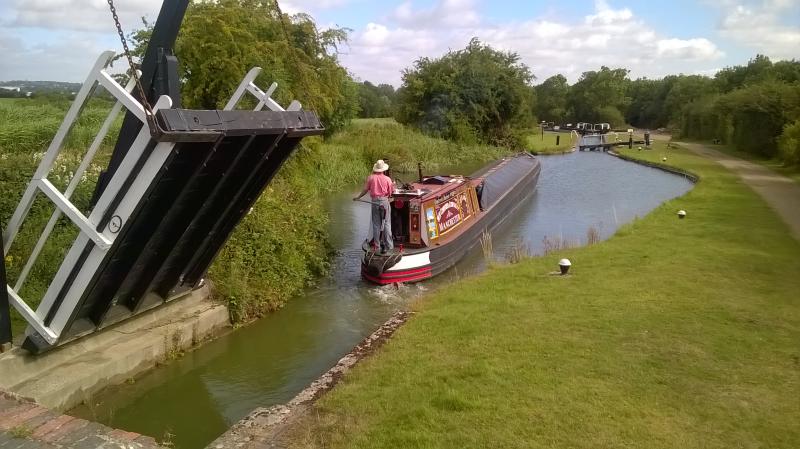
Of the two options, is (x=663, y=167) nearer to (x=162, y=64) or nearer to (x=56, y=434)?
(x=162, y=64)

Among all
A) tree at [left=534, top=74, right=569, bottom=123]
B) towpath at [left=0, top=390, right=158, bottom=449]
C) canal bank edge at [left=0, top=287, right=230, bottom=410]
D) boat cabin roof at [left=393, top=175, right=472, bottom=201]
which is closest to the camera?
towpath at [left=0, top=390, right=158, bottom=449]

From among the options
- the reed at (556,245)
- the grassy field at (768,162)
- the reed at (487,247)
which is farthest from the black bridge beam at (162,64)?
the grassy field at (768,162)

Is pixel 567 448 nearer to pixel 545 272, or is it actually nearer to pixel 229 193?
pixel 229 193

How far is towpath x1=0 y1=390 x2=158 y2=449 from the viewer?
11.7ft

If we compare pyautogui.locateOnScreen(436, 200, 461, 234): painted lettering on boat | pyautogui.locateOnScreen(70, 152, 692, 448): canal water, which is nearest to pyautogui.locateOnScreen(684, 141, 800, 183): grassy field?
pyautogui.locateOnScreen(70, 152, 692, 448): canal water

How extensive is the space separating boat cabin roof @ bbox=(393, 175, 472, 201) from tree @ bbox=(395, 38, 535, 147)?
2055 cm

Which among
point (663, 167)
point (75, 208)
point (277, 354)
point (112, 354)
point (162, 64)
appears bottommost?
point (277, 354)

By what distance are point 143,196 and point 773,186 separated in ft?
65.6

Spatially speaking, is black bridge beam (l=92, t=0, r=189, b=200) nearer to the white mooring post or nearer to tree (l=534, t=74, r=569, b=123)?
the white mooring post

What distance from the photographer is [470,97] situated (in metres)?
34.6

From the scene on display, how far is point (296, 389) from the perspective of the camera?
6477mm

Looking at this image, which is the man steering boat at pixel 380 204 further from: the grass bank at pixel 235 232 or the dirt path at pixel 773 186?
the dirt path at pixel 773 186

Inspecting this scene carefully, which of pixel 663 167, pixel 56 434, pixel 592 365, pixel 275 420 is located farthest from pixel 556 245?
pixel 663 167

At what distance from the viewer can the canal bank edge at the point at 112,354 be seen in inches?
209
